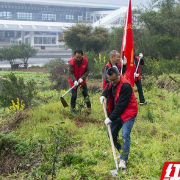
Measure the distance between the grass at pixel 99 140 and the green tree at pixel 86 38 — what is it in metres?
21.1

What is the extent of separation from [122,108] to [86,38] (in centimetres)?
2633

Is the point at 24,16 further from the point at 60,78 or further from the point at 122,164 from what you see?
the point at 122,164

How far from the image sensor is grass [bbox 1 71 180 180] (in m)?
5.35

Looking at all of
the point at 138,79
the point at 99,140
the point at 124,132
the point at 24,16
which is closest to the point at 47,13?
the point at 24,16

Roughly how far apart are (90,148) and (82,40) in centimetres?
2506

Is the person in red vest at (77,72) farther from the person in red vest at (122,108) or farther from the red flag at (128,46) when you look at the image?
the person in red vest at (122,108)

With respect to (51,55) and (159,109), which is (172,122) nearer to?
(159,109)

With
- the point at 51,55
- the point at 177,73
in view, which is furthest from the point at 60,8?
the point at 177,73

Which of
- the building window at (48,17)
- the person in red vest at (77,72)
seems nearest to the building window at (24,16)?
the building window at (48,17)

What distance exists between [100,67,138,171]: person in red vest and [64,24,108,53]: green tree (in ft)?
83.9

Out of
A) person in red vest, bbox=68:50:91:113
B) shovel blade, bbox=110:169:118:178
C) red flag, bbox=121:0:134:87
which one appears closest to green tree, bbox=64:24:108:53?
red flag, bbox=121:0:134:87

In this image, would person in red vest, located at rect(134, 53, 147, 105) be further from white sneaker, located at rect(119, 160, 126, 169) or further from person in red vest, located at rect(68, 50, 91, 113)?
white sneaker, located at rect(119, 160, 126, 169)

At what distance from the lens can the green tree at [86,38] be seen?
31031 mm

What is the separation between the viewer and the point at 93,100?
1109 centimetres
